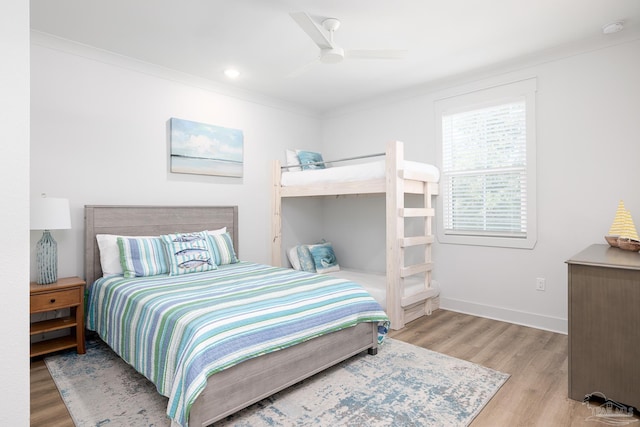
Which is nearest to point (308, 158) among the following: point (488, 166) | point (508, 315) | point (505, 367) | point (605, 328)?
point (488, 166)

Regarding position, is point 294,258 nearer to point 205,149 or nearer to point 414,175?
point 205,149

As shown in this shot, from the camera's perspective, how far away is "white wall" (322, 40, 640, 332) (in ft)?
9.20

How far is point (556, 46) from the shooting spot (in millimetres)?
3018

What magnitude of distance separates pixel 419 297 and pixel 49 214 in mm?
3232

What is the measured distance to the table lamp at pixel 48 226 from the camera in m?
2.47

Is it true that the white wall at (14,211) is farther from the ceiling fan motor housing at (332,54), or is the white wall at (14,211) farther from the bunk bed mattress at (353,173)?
the bunk bed mattress at (353,173)

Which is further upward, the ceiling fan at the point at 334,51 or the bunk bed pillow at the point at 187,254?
the ceiling fan at the point at 334,51

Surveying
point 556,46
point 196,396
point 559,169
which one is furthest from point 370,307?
point 556,46

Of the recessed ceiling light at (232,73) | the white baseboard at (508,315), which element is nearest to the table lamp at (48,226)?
the recessed ceiling light at (232,73)

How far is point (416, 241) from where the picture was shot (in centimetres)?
341

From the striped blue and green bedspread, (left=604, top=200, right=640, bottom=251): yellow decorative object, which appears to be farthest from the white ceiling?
the striped blue and green bedspread

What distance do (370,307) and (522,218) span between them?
1.84 meters

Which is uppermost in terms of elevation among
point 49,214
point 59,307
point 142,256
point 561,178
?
point 561,178

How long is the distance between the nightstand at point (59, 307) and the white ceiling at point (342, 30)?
1.97m
